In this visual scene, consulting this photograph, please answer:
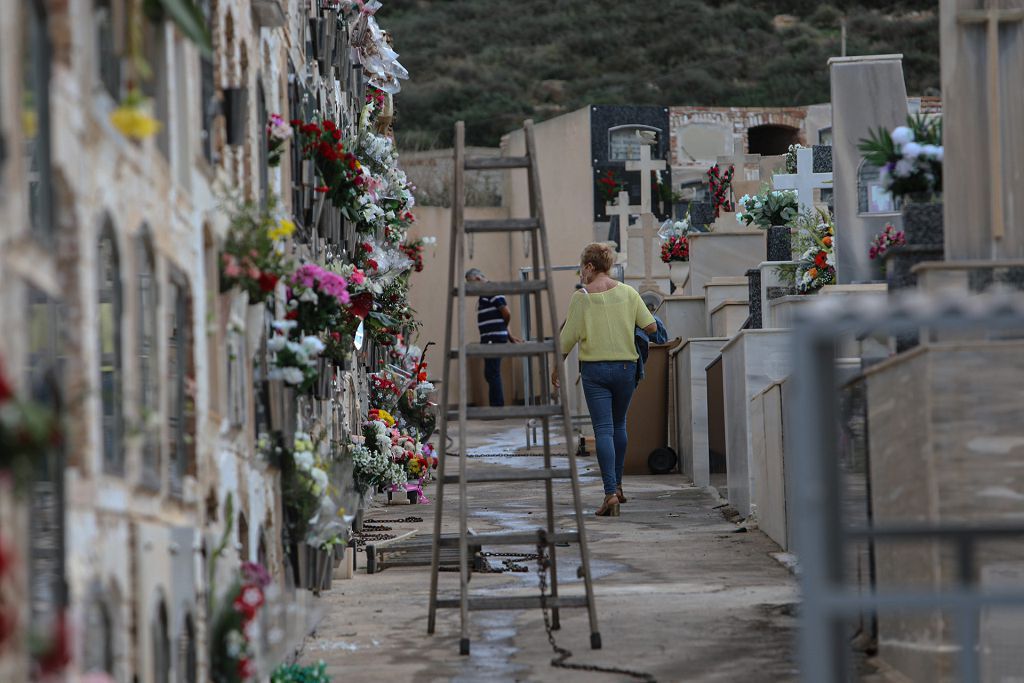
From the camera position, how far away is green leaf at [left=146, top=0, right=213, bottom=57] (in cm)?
542

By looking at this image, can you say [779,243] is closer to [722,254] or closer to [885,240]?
[722,254]

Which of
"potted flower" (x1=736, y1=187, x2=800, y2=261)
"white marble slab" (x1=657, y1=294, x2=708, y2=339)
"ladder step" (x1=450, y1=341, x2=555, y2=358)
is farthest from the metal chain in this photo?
"white marble slab" (x1=657, y1=294, x2=708, y2=339)

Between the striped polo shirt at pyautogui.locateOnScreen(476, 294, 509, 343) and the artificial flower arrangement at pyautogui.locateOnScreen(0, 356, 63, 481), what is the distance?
19966mm

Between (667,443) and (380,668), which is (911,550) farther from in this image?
(667,443)

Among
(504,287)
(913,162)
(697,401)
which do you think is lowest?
(697,401)

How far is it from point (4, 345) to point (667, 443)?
15.3 metres

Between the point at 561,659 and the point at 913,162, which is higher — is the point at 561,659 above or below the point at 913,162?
below

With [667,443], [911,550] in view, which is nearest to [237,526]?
[911,550]

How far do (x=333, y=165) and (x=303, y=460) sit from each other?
9.54 ft

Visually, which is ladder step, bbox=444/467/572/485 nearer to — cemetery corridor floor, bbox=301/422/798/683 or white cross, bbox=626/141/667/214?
cemetery corridor floor, bbox=301/422/798/683

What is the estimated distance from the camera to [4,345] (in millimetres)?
3932

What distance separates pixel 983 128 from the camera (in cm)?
813

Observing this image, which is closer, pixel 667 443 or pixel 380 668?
pixel 380 668

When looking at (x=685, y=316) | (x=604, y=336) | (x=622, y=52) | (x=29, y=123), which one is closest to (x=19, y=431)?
(x=29, y=123)
